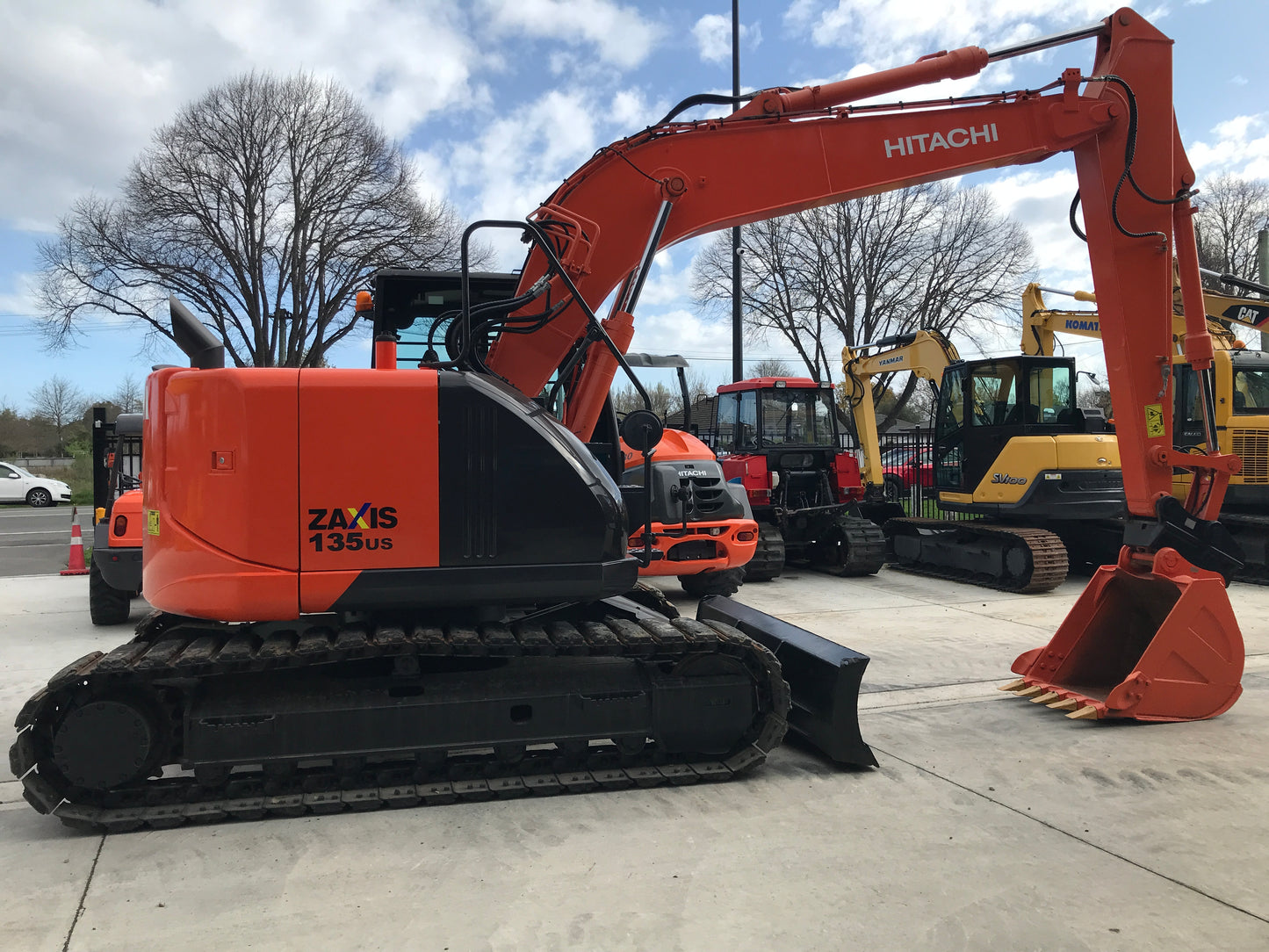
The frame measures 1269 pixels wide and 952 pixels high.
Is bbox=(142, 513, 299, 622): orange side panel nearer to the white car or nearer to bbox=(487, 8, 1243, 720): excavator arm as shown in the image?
bbox=(487, 8, 1243, 720): excavator arm

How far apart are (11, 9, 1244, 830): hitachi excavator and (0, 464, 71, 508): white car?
29.0 meters

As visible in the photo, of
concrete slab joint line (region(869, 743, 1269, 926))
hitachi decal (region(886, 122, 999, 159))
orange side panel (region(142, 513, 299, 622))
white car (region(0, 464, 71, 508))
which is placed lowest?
concrete slab joint line (region(869, 743, 1269, 926))

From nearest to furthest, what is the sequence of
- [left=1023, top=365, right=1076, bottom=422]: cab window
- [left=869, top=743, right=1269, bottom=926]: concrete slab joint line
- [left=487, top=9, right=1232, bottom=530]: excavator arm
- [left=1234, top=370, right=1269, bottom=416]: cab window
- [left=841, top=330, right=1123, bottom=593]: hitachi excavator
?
1. [left=869, top=743, right=1269, bottom=926]: concrete slab joint line
2. [left=487, top=9, right=1232, bottom=530]: excavator arm
3. [left=841, top=330, right=1123, bottom=593]: hitachi excavator
4. [left=1023, top=365, right=1076, bottom=422]: cab window
5. [left=1234, top=370, right=1269, bottom=416]: cab window

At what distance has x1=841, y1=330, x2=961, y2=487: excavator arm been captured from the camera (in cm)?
1333

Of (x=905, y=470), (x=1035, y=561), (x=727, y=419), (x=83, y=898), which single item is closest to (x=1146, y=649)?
(x=83, y=898)

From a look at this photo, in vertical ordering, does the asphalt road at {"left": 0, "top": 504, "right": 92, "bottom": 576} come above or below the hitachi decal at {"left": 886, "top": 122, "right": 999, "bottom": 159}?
below

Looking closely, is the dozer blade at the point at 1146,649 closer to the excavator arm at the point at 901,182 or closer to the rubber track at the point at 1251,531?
the excavator arm at the point at 901,182

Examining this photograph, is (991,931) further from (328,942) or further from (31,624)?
(31,624)

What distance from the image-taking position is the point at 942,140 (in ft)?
17.8

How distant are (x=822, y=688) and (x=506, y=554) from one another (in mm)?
1781

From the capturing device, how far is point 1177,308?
11609 mm

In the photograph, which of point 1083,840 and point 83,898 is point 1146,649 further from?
point 83,898

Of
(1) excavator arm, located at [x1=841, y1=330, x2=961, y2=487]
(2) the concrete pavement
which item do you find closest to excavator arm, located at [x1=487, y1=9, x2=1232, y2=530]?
(2) the concrete pavement

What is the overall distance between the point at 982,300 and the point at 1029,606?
→ 1909 cm
